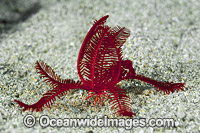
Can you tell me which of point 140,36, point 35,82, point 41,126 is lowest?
point 41,126

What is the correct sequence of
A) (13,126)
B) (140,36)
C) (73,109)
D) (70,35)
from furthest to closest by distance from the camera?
(70,35) < (140,36) < (73,109) < (13,126)

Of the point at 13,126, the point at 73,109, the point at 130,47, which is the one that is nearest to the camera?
the point at 13,126

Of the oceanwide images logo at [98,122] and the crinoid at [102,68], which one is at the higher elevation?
the crinoid at [102,68]

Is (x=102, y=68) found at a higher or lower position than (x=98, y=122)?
higher

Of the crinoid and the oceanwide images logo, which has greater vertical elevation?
the crinoid

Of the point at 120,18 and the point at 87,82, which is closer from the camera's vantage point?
the point at 87,82

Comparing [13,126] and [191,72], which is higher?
[191,72]

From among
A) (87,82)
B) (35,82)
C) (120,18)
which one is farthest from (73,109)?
(120,18)

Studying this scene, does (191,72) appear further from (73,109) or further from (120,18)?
(120,18)
